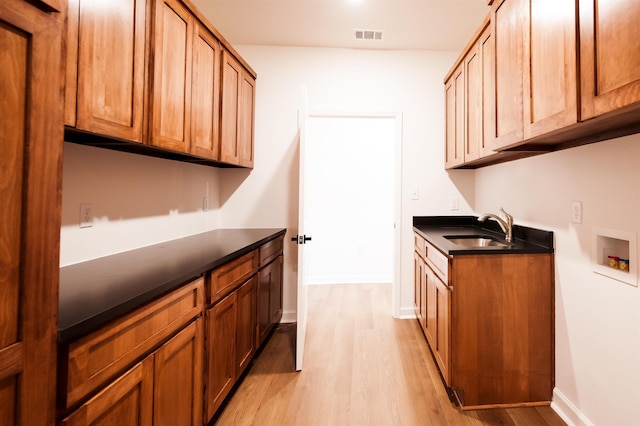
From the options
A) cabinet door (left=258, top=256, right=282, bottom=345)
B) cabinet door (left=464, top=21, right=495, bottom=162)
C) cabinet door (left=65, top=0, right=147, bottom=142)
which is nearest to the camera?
cabinet door (left=65, top=0, right=147, bottom=142)

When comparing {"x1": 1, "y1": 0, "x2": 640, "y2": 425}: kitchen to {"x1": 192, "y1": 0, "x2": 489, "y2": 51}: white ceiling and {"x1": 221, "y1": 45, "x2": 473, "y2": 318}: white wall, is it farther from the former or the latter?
{"x1": 192, "y1": 0, "x2": 489, "y2": 51}: white ceiling

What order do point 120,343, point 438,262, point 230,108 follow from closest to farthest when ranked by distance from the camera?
point 120,343
point 438,262
point 230,108

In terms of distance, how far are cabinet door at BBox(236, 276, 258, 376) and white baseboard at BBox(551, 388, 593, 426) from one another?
1.83 meters

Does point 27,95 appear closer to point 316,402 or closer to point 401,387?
point 316,402

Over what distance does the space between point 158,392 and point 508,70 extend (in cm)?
221

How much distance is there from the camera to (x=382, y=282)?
4074 mm

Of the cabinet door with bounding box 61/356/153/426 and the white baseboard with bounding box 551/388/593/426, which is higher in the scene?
the cabinet door with bounding box 61/356/153/426

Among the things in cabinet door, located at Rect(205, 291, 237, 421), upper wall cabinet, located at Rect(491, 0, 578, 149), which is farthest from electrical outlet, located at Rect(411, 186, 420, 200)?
cabinet door, located at Rect(205, 291, 237, 421)

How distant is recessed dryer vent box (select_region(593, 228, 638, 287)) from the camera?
121 centimetres

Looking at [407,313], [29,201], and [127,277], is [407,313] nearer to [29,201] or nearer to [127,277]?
[127,277]

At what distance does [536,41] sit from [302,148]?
1.33 m

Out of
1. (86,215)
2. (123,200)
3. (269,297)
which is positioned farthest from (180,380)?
(269,297)

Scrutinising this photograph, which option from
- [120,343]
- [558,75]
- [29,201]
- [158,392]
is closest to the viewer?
[29,201]

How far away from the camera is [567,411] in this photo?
1.55m
